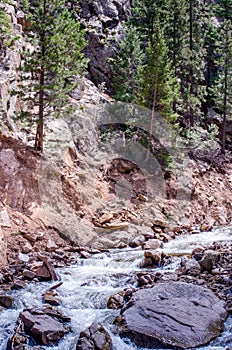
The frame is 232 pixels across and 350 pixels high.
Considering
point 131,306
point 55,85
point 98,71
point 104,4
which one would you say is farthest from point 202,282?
point 104,4

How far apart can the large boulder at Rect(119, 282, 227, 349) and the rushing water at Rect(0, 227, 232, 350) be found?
26 centimetres

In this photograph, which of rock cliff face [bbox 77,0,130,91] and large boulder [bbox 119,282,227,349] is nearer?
large boulder [bbox 119,282,227,349]

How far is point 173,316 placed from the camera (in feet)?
25.5

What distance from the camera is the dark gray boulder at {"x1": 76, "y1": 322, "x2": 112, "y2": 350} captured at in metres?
6.85

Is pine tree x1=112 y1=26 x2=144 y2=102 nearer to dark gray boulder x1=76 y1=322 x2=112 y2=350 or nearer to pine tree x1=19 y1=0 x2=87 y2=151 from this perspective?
pine tree x1=19 y1=0 x2=87 y2=151

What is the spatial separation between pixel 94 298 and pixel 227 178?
66.3 ft

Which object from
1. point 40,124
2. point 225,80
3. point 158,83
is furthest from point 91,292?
point 225,80

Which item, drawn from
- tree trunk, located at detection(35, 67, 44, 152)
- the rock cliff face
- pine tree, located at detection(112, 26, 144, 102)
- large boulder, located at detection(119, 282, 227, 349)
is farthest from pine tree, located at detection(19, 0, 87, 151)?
the rock cliff face

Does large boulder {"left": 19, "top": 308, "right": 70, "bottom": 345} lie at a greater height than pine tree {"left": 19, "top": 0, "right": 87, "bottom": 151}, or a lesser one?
lesser

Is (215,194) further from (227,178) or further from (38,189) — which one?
(38,189)

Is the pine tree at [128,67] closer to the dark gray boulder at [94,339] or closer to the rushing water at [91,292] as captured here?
the rushing water at [91,292]

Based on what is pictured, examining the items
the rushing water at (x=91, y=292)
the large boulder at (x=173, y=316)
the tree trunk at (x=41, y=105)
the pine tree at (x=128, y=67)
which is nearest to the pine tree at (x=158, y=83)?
the pine tree at (x=128, y=67)

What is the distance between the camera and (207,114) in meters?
34.9

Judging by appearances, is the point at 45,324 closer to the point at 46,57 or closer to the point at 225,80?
the point at 46,57
